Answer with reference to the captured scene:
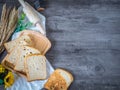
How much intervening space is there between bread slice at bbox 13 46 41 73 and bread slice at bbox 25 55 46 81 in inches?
1.8

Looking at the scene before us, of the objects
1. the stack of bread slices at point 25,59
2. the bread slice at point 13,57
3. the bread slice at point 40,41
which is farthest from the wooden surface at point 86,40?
the bread slice at point 13,57

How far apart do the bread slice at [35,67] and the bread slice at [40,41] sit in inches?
6.6

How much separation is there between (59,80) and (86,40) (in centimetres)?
50

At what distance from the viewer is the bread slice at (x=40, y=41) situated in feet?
5.13

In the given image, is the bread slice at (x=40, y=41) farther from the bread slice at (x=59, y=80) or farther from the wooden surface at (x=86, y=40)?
the bread slice at (x=59, y=80)

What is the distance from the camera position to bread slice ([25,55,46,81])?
1328mm

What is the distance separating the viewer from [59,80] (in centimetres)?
133

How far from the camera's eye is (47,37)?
1697mm

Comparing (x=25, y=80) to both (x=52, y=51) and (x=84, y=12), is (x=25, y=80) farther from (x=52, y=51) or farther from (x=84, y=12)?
(x=84, y=12)

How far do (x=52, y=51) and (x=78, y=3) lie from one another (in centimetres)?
71

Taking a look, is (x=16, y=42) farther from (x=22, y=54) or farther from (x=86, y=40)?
(x=86, y=40)

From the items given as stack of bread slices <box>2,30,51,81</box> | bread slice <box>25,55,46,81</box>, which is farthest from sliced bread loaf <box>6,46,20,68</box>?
bread slice <box>25,55,46,81</box>

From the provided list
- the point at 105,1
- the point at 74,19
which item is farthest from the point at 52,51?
the point at 105,1

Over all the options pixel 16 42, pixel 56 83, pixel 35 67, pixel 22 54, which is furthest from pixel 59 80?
pixel 16 42
